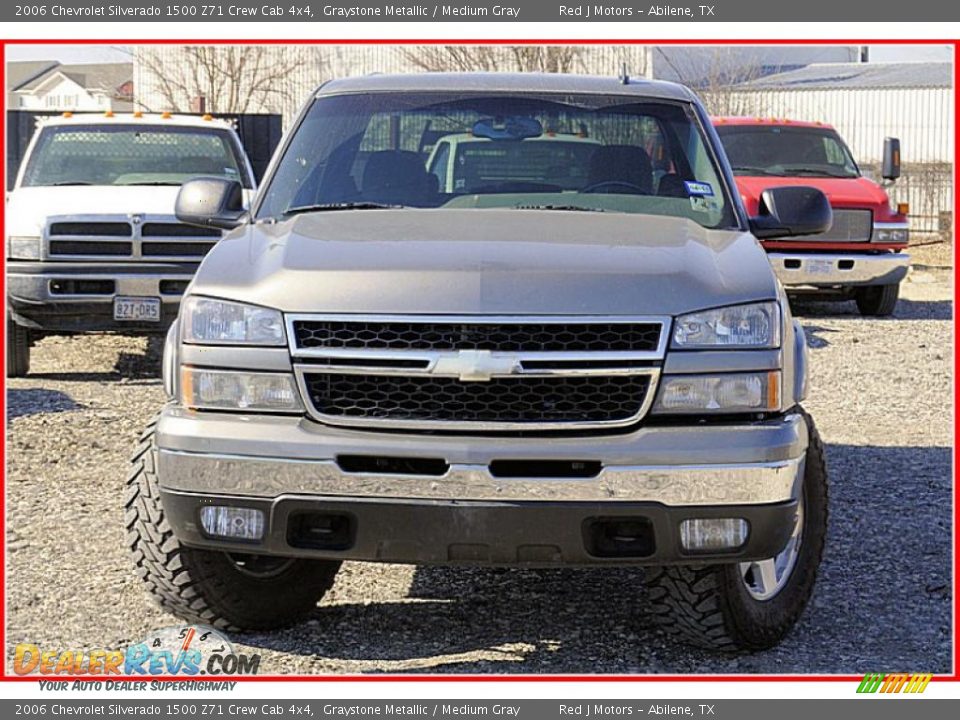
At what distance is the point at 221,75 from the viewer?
27.4m

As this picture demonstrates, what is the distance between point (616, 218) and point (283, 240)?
1144 mm

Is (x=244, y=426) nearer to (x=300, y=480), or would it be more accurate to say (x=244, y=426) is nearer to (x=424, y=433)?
(x=300, y=480)

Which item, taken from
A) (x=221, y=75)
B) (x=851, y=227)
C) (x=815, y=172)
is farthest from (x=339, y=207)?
(x=221, y=75)

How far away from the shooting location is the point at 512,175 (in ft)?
18.3

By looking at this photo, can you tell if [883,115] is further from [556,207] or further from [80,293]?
[556,207]

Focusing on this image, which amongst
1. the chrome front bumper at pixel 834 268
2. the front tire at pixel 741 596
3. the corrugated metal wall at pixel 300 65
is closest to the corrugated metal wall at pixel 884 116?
the corrugated metal wall at pixel 300 65

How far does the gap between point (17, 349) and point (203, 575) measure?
6.48 metres

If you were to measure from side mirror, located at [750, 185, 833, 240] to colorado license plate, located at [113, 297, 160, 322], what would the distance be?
589 cm

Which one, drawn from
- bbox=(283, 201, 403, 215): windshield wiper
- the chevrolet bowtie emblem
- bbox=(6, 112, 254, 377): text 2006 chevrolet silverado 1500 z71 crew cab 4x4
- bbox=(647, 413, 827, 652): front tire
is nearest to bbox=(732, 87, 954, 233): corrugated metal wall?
bbox=(6, 112, 254, 377): text 2006 chevrolet silverado 1500 z71 crew cab 4x4

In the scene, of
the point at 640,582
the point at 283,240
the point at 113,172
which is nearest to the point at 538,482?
the point at 283,240

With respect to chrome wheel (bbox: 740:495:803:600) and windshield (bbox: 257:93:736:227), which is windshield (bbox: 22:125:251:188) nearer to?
windshield (bbox: 257:93:736:227)

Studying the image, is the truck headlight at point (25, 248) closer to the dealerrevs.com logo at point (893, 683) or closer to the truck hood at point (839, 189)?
the truck hood at point (839, 189)

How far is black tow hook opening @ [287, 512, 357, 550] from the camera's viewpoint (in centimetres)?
430

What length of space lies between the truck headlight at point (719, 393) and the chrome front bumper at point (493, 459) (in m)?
0.06
